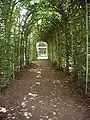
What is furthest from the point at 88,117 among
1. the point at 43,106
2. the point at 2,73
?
the point at 2,73

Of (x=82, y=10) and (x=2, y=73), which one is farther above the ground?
(x=82, y=10)

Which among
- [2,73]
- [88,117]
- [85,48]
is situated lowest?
[88,117]

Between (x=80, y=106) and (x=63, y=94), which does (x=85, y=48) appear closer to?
(x=63, y=94)

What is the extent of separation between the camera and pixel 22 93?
8.01 metres

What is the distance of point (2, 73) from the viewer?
8016mm

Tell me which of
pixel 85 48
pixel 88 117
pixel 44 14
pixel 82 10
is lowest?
pixel 88 117

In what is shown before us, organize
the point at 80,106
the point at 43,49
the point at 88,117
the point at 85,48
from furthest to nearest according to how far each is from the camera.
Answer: the point at 43,49 → the point at 85,48 → the point at 80,106 → the point at 88,117

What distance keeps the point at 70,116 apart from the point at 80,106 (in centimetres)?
97

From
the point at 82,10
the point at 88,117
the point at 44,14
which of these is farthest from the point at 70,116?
the point at 44,14

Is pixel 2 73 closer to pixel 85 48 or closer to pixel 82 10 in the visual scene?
pixel 85 48

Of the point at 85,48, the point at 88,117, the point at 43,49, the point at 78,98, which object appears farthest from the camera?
the point at 43,49

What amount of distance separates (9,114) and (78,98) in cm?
265

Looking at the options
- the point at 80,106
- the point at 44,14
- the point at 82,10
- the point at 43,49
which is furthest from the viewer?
the point at 43,49

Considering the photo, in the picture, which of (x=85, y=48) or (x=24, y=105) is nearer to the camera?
(x=24, y=105)
